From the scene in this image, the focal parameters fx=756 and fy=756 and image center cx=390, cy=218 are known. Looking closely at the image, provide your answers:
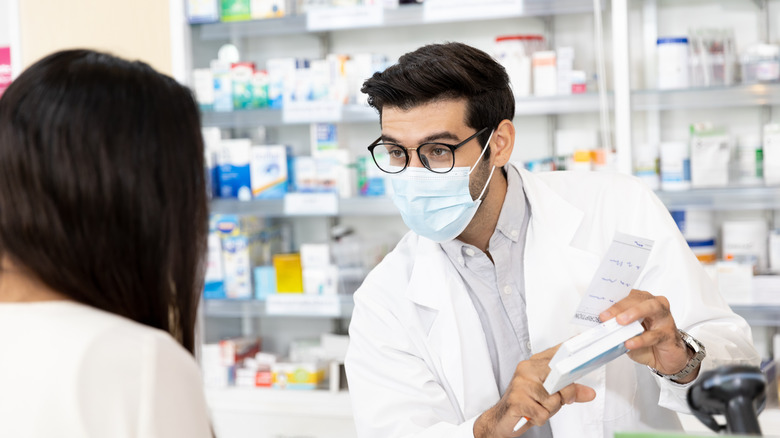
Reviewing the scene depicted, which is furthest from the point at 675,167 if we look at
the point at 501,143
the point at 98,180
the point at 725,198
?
the point at 98,180

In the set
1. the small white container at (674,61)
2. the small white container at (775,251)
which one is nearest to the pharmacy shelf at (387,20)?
the small white container at (674,61)

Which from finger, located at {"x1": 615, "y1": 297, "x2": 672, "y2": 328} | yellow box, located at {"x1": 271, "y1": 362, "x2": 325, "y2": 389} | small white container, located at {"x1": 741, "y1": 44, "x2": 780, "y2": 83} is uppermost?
small white container, located at {"x1": 741, "y1": 44, "x2": 780, "y2": 83}

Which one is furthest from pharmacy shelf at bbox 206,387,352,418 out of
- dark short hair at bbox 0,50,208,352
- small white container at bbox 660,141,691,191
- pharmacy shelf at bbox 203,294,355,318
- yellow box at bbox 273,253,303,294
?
dark short hair at bbox 0,50,208,352

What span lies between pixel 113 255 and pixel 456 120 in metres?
1.11

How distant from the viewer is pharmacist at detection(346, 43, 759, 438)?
5.63 ft

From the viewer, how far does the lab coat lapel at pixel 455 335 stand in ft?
5.73

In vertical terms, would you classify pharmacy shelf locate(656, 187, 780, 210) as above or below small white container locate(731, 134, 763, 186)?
below

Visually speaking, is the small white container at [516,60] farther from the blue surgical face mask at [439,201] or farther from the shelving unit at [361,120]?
the blue surgical face mask at [439,201]

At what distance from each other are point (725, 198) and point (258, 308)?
72.8 inches

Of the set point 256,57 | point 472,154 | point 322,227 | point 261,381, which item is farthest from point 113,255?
point 256,57

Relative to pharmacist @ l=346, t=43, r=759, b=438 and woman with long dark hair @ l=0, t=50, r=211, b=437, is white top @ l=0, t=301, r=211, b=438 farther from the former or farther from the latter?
pharmacist @ l=346, t=43, r=759, b=438

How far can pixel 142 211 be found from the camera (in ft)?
2.89

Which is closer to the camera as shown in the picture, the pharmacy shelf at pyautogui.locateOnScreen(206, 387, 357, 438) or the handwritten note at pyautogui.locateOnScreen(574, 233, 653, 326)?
the handwritten note at pyautogui.locateOnScreen(574, 233, 653, 326)

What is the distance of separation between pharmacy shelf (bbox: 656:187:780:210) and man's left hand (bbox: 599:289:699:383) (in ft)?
4.38
